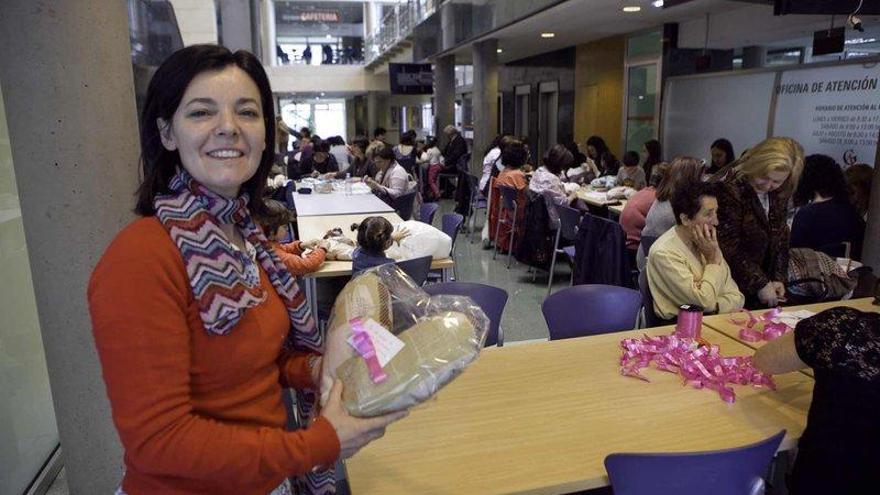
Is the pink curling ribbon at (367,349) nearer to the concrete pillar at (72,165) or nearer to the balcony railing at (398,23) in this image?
the concrete pillar at (72,165)

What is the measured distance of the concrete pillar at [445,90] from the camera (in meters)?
12.5

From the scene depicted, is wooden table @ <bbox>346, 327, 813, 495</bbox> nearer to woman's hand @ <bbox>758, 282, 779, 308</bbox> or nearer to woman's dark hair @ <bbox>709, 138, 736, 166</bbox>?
woman's hand @ <bbox>758, 282, 779, 308</bbox>

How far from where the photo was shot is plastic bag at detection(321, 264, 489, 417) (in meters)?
1.05

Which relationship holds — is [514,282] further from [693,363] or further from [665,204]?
[693,363]

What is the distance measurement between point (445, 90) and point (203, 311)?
12.0m

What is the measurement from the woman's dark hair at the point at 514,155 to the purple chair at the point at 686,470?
517 centimetres

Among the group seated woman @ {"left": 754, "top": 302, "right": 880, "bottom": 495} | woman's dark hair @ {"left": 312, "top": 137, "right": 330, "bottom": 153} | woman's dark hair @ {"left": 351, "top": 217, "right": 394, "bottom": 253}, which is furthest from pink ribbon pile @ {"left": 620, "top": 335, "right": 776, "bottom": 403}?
woman's dark hair @ {"left": 312, "top": 137, "right": 330, "bottom": 153}

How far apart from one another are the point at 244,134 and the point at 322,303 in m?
3.18

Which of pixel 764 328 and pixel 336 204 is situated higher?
pixel 336 204

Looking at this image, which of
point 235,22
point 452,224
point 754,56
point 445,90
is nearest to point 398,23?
point 445,90

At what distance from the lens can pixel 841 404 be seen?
4.84 ft

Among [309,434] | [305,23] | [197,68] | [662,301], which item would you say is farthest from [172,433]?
[305,23]

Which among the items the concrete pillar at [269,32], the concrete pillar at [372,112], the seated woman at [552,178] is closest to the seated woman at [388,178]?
the seated woman at [552,178]

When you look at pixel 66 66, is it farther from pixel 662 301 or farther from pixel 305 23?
pixel 305 23
